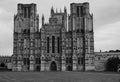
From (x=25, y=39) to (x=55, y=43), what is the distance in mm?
10824

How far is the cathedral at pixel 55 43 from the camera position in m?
93.6

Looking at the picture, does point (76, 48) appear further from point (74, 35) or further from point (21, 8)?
point (21, 8)

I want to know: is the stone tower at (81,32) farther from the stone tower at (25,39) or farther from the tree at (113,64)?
the stone tower at (25,39)

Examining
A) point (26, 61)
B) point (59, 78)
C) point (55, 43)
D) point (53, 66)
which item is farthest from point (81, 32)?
point (59, 78)

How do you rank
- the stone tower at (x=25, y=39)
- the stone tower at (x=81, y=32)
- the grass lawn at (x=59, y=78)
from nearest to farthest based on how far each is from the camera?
the grass lawn at (x=59, y=78) < the stone tower at (x=81, y=32) < the stone tower at (x=25, y=39)

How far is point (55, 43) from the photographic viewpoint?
3725 inches

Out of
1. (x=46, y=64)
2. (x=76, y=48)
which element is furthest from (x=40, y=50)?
(x=76, y=48)

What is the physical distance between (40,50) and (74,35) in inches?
512

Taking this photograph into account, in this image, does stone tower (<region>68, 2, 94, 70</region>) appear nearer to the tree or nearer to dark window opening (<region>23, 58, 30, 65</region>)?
the tree

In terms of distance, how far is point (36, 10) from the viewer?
99.1m

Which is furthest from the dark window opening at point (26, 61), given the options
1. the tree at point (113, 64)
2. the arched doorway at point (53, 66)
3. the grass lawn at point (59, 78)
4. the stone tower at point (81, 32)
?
the grass lawn at point (59, 78)

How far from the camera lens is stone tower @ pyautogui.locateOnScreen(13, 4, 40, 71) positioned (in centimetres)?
9469

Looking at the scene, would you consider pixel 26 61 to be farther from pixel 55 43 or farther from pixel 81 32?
pixel 81 32

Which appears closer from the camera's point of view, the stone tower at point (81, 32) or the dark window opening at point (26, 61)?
the stone tower at point (81, 32)
